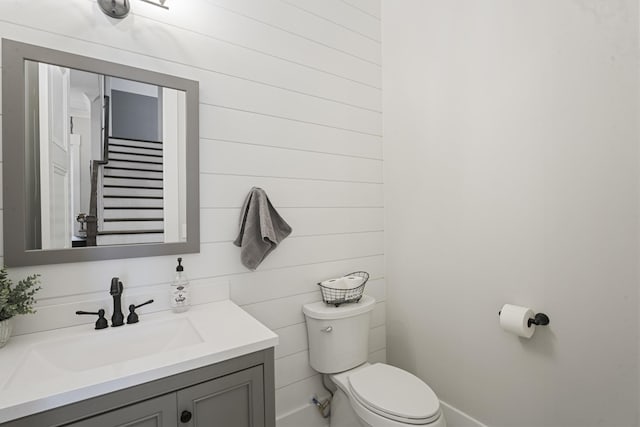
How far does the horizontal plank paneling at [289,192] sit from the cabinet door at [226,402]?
777 millimetres

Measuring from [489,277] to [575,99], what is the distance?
0.87m

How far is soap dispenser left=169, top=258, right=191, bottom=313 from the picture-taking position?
1.32 metres

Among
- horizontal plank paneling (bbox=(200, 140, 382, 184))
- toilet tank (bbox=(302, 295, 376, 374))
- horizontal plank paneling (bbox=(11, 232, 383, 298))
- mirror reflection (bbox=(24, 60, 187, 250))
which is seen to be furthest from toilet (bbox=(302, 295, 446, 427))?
mirror reflection (bbox=(24, 60, 187, 250))

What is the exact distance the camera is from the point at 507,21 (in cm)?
150

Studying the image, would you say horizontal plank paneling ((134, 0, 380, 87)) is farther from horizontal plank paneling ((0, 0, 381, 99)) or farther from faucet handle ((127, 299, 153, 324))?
faucet handle ((127, 299, 153, 324))

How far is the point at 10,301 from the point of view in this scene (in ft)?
3.30

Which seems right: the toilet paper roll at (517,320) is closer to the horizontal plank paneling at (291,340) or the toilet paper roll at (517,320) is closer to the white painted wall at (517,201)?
the white painted wall at (517,201)

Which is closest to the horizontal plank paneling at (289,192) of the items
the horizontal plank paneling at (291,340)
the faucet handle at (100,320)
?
the faucet handle at (100,320)

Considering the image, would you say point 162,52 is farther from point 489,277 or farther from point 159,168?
point 489,277

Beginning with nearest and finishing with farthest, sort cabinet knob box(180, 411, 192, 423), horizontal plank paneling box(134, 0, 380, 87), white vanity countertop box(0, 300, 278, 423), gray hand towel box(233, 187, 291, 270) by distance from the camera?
1. white vanity countertop box(0, 300, 278, 423)
2. cabinet knob box(180, 411, 192, 423)
3. horizontal plank paneling box(134, 0, 380, 87)
4. gray hand towel box(233, 187, 291, 270)

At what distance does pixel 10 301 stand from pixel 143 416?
594 millimetres

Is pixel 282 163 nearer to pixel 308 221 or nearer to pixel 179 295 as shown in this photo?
pixel 308 221

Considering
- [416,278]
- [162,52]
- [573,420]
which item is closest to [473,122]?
[416,278]

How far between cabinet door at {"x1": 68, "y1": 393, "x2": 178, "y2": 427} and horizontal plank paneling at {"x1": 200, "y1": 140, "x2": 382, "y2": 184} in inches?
36.8
